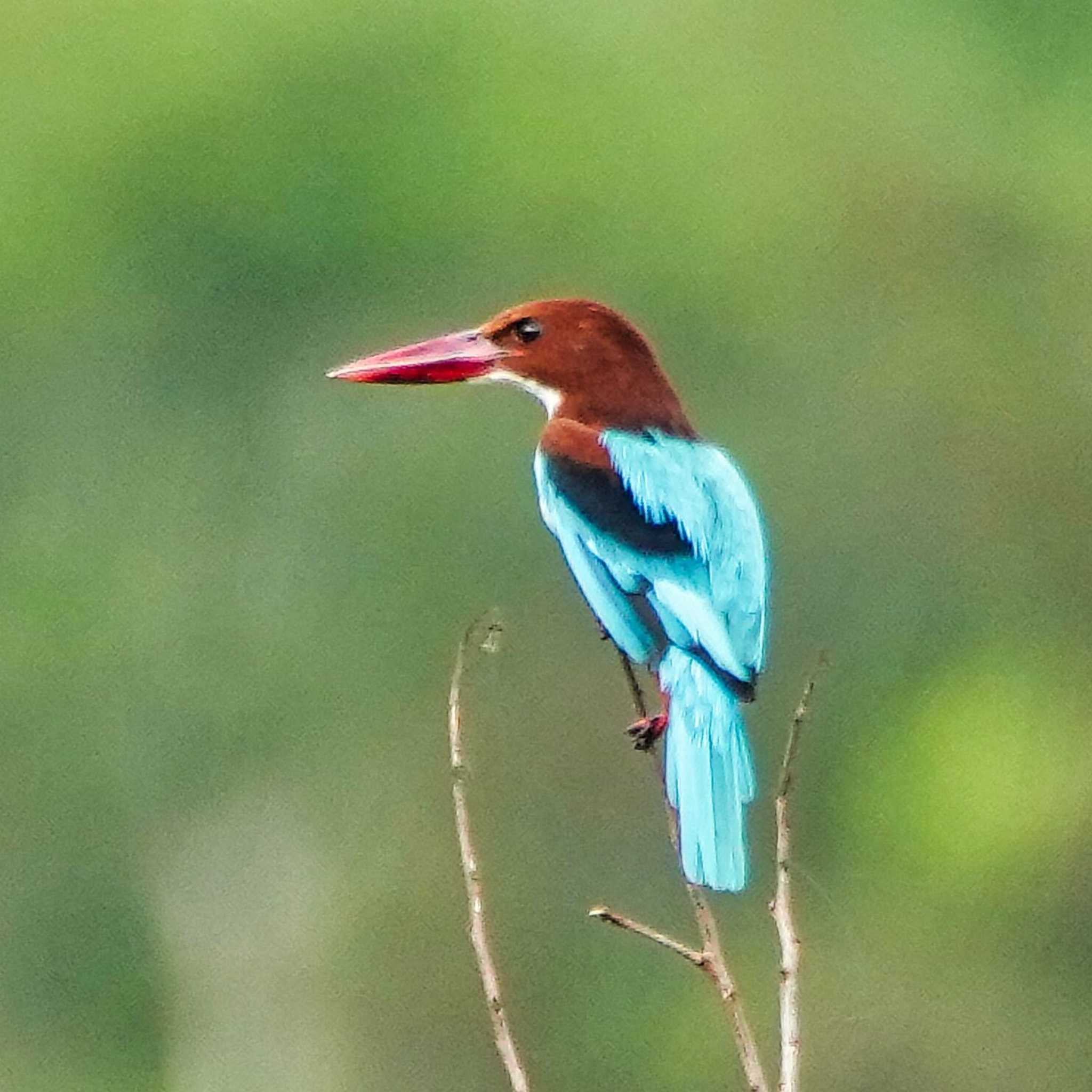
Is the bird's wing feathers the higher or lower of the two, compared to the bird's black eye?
lower

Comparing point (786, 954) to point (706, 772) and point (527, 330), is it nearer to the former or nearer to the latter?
point (706, 772)

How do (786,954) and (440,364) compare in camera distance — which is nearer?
(786,954)

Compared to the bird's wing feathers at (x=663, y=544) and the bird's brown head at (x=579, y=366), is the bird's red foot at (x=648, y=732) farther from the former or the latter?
the bird's brown head at (x=579, y=366)

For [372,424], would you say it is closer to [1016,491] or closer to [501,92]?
[501,92]

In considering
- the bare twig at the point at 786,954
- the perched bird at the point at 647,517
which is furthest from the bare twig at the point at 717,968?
the perched bird at the point at 647,517

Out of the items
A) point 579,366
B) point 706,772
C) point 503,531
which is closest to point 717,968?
point 706,772

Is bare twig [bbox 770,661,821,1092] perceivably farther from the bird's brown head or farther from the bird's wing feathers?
the bird's brown head

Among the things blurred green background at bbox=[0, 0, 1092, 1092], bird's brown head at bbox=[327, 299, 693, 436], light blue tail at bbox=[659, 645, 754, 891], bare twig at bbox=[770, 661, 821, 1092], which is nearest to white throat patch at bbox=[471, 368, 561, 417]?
bird's brown head at bbox=[327, 299, 693, 436]
